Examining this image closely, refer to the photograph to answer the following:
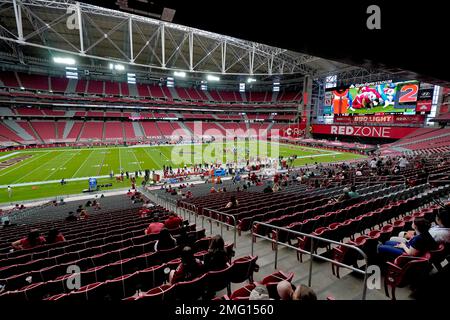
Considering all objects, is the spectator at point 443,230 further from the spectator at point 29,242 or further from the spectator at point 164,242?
the spectator at point 29,242

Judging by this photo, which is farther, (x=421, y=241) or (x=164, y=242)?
(x=164, y=242)

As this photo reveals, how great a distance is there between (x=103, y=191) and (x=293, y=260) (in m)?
21.1

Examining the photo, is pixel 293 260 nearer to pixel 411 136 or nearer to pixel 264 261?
pixel 264 261

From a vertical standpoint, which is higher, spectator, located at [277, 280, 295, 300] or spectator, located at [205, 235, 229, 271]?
spectator, located at [277, 280, 295, 300]

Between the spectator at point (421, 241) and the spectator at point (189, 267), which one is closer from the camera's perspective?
the spectator at point (189, 267)

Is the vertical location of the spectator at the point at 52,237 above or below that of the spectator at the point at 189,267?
below

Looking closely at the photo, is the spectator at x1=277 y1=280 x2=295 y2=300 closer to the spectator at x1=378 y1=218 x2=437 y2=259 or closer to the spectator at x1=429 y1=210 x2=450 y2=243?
the spectator at x1=378 y1=218 x2=437 y2=259

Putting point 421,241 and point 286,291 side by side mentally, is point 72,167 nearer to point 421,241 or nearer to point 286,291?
point 286,291

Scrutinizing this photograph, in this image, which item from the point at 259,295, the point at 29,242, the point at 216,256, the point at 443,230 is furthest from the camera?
the point at 29,242

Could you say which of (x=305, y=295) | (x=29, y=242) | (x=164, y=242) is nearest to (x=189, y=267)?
(x=164, y=242)

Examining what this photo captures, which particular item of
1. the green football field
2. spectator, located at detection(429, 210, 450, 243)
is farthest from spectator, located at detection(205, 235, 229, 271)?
the green football field

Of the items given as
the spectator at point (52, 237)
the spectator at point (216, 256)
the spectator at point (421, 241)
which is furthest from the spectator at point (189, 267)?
the spectator at point (52, 237)

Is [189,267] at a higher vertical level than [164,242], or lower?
higher

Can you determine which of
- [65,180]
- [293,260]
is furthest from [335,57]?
[65,180]
